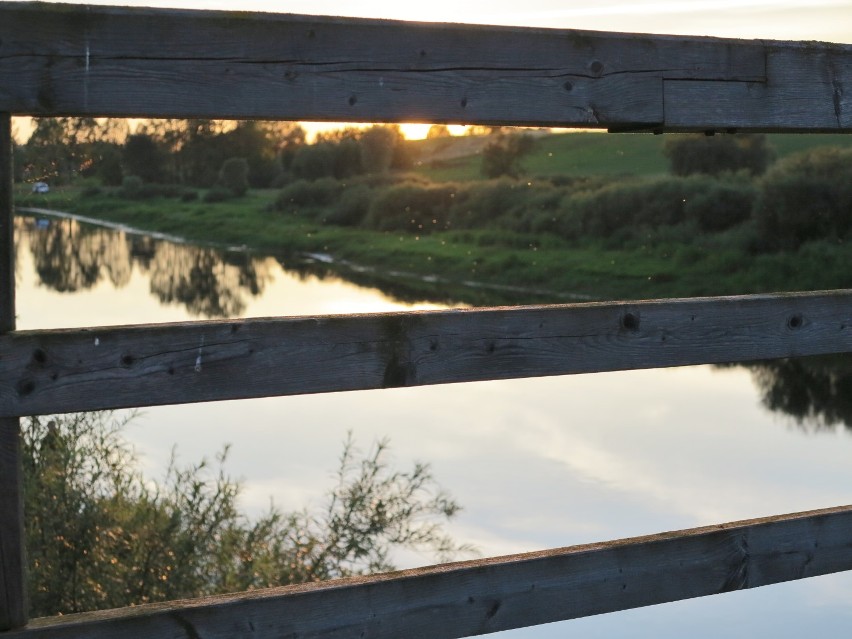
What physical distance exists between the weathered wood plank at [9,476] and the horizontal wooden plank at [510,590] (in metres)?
0.06

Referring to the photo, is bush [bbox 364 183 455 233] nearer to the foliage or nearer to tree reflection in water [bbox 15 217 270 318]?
tree reflection in water [bbox 15 217 270 318]

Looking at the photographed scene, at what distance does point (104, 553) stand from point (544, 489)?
17.3 ft

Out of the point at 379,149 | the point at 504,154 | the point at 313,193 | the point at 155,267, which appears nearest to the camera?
the point at 155,267

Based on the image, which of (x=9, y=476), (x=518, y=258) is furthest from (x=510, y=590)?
(x=518, y=258)

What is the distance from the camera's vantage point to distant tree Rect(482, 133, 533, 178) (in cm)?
3738

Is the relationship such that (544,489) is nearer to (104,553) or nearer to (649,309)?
(104,553)

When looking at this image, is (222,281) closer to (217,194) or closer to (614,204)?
(614,204)

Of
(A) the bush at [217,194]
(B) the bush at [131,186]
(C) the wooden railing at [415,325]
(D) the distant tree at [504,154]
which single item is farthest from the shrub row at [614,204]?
(C) the wooden railing at [415,325]

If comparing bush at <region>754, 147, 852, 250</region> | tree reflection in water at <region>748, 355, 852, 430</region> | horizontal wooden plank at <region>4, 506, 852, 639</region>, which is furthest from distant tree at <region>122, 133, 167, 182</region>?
horizontal wooden plank at <region>4, 506, 852, 639</region>

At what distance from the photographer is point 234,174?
36.4m

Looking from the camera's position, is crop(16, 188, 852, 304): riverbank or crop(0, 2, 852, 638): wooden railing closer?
crop(0, 2, 852, 638): wooden railing

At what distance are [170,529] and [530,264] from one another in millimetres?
18671

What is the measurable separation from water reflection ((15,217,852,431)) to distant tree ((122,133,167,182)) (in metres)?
1.86

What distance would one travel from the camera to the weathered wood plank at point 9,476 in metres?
2.22
